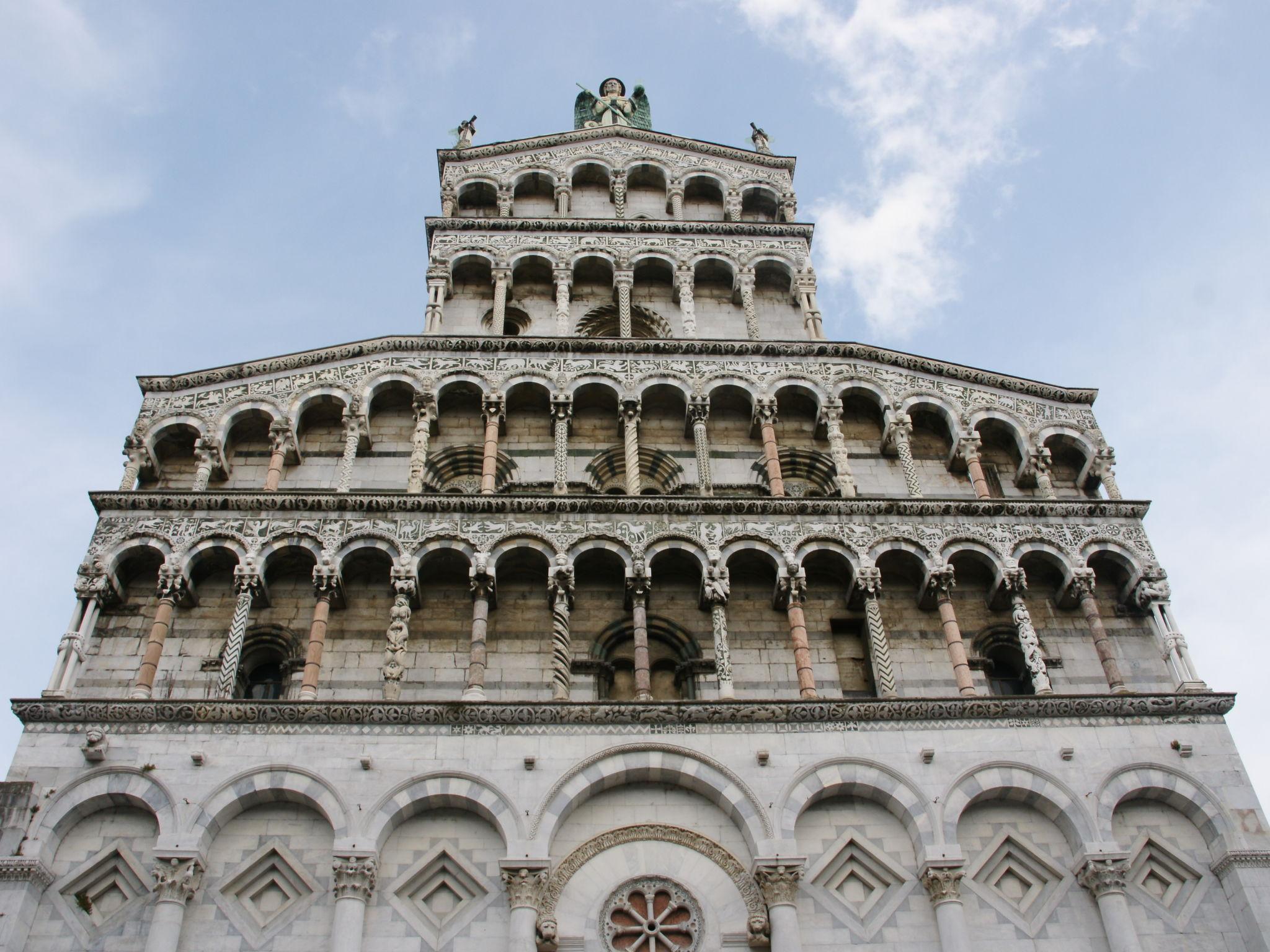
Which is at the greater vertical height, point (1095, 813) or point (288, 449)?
point (288, 449)

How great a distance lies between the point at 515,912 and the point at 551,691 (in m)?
3.22

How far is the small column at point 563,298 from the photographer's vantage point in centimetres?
2125

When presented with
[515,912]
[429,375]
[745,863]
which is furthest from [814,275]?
[515,912]

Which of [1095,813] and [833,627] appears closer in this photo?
[1095,813]

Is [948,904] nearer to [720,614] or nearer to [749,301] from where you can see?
[720,614]

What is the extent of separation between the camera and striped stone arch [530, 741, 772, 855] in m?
14.0

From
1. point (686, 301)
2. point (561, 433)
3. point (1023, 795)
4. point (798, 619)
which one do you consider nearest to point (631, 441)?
point (561, 433)

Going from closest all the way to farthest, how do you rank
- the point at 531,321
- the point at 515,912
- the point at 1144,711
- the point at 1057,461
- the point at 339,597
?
1. the point at 515,912
2. the point at 1144,711
3. the point at 339,597
4. the point at 1057,461
5. the point at 531,321

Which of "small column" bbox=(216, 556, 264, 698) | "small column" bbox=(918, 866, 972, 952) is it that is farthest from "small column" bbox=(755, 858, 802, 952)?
"small column" bbox=(216, 556, 264, 698)

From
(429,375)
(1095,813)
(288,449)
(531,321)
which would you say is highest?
(531,321)

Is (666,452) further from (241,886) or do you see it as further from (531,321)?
(241,886)

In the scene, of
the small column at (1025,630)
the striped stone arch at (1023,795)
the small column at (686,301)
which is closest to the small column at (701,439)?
the small column at (686,301)

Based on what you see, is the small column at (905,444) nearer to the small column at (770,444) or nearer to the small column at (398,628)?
the small column at (770,444)

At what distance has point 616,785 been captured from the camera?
1457cm
